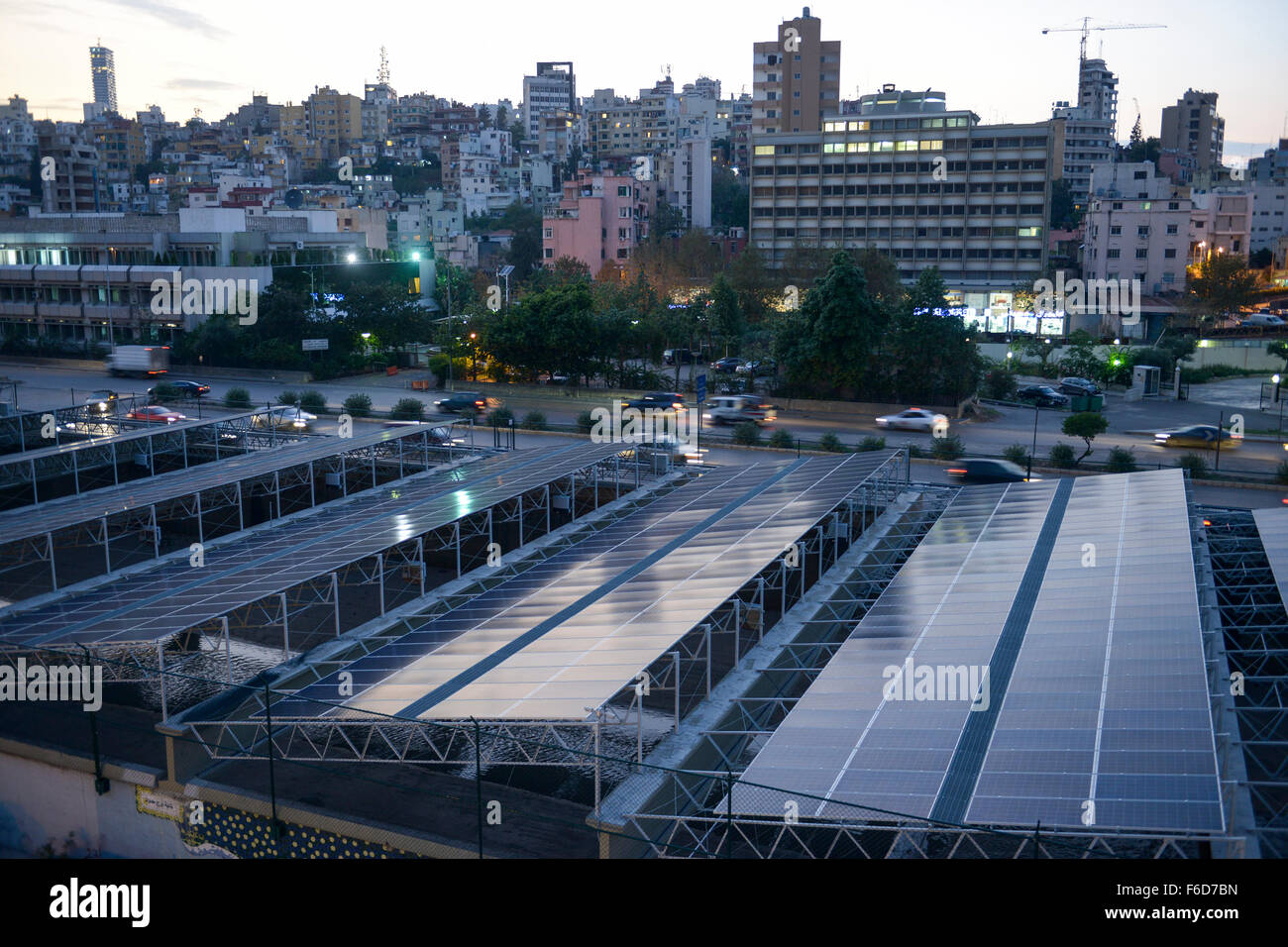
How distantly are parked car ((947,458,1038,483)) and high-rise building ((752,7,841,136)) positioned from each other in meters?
98.1

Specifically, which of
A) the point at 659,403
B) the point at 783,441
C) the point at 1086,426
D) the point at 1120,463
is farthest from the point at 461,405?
the point at 1120,463

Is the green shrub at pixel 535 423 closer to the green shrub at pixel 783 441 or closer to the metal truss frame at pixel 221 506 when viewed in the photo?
the metal truss frame at pixel 221 506

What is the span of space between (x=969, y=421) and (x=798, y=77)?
8939cm

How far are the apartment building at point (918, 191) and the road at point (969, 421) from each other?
1447 inches

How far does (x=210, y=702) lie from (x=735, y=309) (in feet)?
172

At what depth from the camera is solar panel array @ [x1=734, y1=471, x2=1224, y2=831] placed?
12.1 meters

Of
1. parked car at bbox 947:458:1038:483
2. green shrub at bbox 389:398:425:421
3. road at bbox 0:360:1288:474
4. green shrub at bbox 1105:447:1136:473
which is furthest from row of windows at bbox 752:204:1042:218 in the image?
parked car at bbox 947:458:1038:483

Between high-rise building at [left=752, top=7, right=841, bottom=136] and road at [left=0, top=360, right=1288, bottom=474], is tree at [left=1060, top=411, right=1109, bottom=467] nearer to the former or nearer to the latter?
road at [left=0, top=360, right=1288, bottom=474]

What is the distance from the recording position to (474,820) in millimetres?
16328

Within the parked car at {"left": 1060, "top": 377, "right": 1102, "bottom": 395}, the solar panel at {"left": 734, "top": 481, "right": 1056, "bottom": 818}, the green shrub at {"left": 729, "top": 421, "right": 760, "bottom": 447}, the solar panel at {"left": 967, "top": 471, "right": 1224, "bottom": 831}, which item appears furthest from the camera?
the parked car at {"left": 1060, "top": 377, "right": 1102, "bottom": 395}

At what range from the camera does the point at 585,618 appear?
18.5 metres

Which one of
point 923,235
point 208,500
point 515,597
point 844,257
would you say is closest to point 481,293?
point 923,235

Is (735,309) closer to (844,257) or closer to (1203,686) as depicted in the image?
(844,257)

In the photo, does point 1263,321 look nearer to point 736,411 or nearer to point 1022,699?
point 736,411
